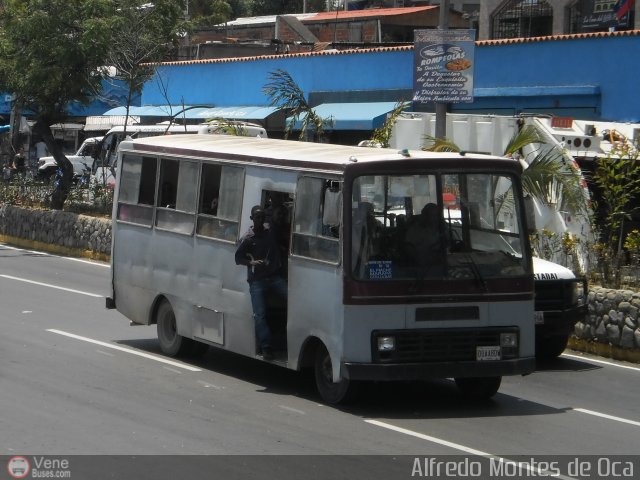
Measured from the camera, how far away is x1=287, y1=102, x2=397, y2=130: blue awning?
2833 centimetres

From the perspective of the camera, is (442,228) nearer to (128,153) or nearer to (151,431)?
(151,431)

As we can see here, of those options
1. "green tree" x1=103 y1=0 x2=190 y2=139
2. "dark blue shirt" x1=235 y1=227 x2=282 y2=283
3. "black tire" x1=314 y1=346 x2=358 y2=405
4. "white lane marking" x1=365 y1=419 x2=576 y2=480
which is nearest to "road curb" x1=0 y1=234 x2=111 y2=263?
"green tree" x1=103 y1=0 x2=190 y2=139

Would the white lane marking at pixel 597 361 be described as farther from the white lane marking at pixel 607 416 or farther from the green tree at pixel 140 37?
the green tree at pixel 140 37

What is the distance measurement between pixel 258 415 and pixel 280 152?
9.36ft

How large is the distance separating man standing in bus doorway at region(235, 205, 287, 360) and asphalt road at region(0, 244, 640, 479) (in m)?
0.63

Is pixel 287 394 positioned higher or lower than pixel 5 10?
lower

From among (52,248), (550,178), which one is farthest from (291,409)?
(52,248)

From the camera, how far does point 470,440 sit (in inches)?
350

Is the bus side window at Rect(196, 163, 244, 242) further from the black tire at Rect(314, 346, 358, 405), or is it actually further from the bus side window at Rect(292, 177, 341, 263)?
the black tire at Rect(314, 346, 358, 405)

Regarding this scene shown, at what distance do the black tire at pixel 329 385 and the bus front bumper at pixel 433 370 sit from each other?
0.30 meters

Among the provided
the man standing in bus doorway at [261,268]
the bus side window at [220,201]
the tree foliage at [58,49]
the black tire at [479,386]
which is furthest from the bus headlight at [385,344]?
the tree foliage at [58,49]

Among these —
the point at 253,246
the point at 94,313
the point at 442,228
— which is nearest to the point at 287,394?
the point at 253,246

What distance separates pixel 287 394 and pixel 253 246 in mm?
1535

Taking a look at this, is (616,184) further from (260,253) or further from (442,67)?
(260,253)
